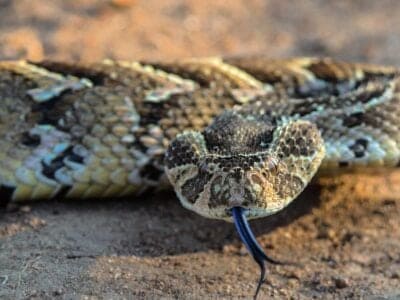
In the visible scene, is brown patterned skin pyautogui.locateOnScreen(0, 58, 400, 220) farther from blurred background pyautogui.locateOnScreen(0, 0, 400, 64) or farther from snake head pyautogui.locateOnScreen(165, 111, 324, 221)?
blurred background pyautogui.locateOnScreen(0, 0, 400, 64)

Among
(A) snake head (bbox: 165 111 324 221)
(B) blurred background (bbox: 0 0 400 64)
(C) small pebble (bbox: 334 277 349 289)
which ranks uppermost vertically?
(A) snake head (bbox: 165 111 324 221)

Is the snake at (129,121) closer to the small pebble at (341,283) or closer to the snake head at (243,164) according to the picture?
the snake head at (243,164)

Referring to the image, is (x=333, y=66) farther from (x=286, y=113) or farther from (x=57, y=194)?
(x=57, y=194)

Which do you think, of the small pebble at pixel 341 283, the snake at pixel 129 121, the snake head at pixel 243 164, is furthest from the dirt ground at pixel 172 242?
the snake head at pixel 243 164

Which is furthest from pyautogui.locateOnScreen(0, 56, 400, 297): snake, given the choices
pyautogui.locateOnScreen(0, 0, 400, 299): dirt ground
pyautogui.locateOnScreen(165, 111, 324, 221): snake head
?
pyautogui.locateOnScreen(0, 0, 400, 299): dirt ground

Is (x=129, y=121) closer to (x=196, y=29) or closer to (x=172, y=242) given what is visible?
(x=172, y=242)

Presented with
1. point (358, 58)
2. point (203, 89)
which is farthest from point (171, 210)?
point (358, 58)
